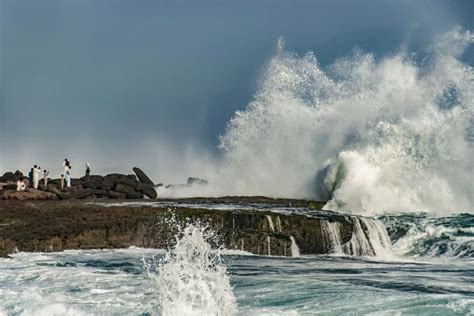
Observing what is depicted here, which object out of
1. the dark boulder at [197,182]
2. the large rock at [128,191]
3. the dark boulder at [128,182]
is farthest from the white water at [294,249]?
the dark boulder at [197,182]

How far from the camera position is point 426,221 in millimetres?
21781

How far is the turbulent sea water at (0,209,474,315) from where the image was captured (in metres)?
8.56

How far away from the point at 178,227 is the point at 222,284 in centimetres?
865

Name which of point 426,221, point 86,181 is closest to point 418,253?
point 426,221

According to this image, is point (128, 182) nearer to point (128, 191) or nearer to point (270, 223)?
point (128, 191)

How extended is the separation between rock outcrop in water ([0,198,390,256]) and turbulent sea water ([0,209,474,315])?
0.70 m

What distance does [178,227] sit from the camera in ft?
56.7

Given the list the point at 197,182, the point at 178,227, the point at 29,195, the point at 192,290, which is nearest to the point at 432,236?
the point at 178,227

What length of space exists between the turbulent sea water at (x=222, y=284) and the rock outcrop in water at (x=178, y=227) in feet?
2.30

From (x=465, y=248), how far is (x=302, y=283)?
872cm

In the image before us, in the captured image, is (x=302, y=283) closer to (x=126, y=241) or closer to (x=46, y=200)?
(x=126, y=241)

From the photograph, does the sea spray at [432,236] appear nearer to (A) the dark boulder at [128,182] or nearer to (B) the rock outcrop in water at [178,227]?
(B) the rock outcrop in water at [178,227]

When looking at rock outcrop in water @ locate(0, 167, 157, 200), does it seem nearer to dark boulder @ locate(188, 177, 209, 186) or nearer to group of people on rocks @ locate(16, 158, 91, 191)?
group of people on rocks @ locate(16, 158, 91, 191)

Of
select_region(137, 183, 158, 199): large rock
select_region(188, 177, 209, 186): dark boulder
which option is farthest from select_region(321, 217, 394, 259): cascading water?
select_region(188, 177, 209, 186): dark boulder
